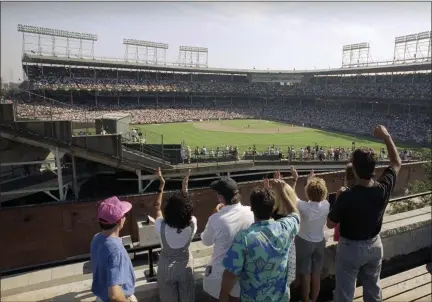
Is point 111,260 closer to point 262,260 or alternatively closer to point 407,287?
point 262,260

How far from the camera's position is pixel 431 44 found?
64.7m

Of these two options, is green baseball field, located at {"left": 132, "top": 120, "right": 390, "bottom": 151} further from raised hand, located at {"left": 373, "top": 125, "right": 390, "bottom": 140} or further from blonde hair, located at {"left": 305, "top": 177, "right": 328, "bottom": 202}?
raised hand, located at {"left": 373, "top": 125, "right": 390, "bottom": 140}

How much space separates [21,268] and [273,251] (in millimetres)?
12382

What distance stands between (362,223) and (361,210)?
5.6 inches

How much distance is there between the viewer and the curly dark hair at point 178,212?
3455 mm

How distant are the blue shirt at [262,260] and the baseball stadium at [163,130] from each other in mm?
1490

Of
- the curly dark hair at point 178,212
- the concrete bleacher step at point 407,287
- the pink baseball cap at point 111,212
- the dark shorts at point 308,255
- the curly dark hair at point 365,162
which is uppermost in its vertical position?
the curly dark hair at point 365,162

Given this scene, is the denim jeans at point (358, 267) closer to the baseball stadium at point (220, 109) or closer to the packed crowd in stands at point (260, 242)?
the packed crowd in stands at point (260, 242)

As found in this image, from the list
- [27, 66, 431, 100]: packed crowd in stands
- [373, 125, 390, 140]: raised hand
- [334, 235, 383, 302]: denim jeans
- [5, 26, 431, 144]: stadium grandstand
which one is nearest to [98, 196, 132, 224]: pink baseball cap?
[334, 235, 383, 302]: denim jeans

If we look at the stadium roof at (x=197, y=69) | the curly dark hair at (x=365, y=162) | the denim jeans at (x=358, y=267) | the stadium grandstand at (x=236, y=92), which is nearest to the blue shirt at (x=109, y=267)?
the denim jeans at (x=358, y=267)

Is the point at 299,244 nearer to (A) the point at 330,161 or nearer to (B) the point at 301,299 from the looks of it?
(B) the point at 301,299

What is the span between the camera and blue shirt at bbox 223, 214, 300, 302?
281 cm

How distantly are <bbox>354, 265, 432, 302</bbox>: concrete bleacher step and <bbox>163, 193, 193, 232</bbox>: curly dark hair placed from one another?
237cm

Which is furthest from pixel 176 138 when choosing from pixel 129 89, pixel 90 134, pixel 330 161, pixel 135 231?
pixel 129 89
